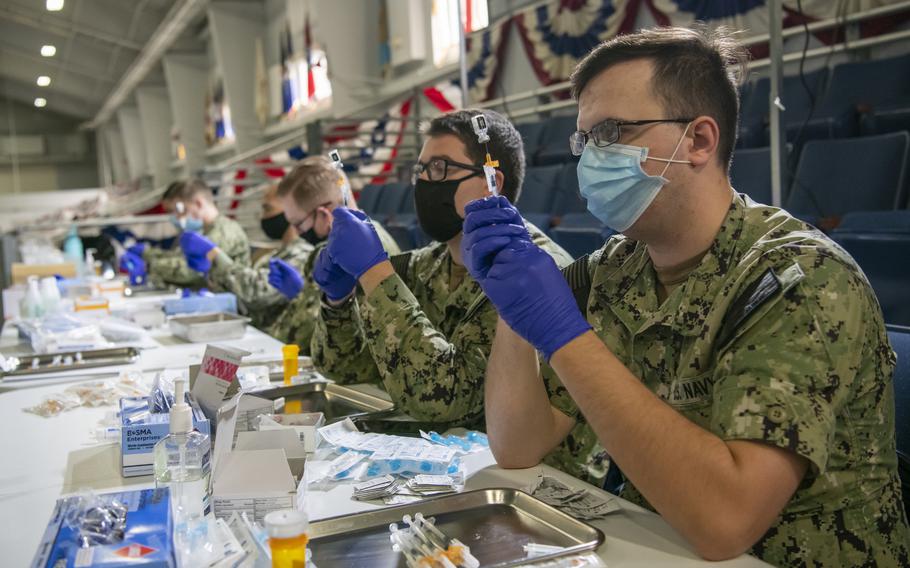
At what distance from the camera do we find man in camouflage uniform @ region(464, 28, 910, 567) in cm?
92

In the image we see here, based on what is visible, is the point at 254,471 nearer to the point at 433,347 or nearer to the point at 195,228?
the point at 433,347

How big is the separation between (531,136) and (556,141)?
340mm

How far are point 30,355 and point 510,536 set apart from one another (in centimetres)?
187

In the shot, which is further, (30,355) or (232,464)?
(30,355)

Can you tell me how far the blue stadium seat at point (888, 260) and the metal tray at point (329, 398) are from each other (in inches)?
56.7

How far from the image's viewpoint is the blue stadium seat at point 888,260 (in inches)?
85.1

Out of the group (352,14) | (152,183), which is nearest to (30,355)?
(352,14)

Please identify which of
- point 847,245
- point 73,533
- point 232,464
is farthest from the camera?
point 847,245

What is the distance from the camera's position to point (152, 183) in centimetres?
1839

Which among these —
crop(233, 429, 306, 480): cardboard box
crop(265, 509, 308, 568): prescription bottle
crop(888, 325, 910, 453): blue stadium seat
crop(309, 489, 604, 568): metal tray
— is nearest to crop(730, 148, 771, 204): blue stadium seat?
crop(888, 325, 910, 453): blue stadium seat

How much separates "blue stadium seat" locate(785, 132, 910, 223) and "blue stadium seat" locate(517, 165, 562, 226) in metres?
1.52

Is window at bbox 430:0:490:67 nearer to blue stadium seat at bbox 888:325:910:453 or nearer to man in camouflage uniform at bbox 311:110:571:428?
man in camouflage uniform at bbox 311:110:571:428

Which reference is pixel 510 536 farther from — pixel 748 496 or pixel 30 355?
pixel 30 355

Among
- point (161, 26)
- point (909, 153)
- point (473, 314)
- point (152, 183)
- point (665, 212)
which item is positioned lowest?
point (473, 314)
